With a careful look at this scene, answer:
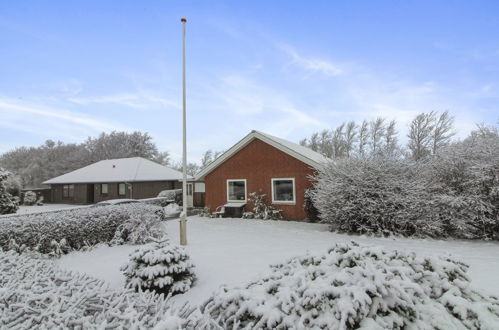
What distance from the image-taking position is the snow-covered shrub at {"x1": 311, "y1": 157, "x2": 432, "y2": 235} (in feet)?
28.3

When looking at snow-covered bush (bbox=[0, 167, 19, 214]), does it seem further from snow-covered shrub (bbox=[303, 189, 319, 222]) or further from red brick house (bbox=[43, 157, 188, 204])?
snow-covered shrub (bbox=[303, 189, 319, 222])

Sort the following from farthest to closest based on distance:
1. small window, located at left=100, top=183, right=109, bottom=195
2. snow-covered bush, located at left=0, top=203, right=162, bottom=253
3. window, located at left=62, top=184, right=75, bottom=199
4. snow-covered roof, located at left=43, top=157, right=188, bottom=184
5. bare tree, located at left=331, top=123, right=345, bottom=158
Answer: bare tree, located at left=331, top=123, right=345, bottom=158 < window, located at left=62, top=184, right=75, bottom=199 < small window, located at left=100, top=183, right=109, bottom=195 < snow-covered roof, located at left=43, top=157, right=188, bottom=184 < snow-covered bush, located at left=0, top=203, right=162, bottom=253

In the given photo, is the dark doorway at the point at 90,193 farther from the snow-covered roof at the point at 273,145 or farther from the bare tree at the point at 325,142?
the bare tree at the point at 325,142

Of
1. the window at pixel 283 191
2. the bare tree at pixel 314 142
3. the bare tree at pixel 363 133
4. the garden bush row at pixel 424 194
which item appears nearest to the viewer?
the garden bush row at pixel 424 194

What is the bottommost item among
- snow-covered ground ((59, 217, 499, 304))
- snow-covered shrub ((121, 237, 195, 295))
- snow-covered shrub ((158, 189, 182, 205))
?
snow-covered ground ((59, 217, 499, 304))

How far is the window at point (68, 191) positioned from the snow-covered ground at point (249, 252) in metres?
23.4

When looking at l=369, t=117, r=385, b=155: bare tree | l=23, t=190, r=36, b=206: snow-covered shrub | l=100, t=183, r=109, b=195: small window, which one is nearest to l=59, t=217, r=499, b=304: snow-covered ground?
l=100, t=183, r=109, b=195: small window

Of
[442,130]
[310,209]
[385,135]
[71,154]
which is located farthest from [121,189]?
[442,130]

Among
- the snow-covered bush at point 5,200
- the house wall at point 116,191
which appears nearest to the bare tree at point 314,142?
the house wall at point 116,191

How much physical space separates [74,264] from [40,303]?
501cm

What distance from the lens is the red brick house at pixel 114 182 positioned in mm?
24234

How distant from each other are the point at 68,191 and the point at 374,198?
3099 cm

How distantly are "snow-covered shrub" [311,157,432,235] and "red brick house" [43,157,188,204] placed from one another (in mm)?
16783

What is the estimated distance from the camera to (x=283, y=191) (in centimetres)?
1351
